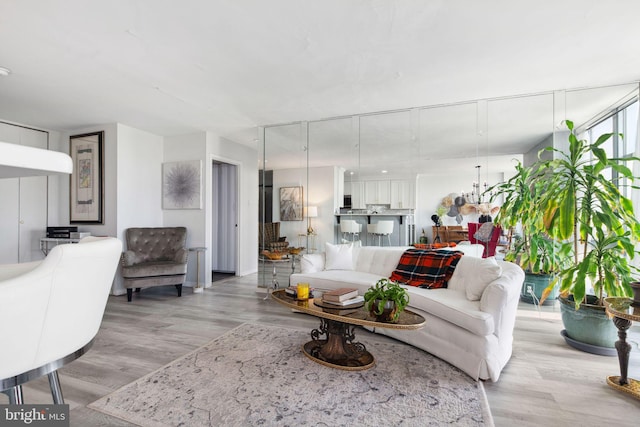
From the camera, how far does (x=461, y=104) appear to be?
4148 mm

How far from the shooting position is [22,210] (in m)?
4.76

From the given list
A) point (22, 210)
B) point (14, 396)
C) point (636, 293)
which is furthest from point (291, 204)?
point (14, 396)

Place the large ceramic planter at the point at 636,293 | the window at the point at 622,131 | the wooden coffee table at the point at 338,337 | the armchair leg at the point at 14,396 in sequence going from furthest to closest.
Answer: the window at the point at 622,131, the wooden coffee table at the point at 338,337, the large ceramic planter at the point at 636,293, the armchair leg at the point at 14,396

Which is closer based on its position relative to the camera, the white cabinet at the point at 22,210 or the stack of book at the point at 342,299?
the stack of book at the point at 342,299

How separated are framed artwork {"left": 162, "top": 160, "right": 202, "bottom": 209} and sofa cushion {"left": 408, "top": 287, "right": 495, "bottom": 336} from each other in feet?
12.3

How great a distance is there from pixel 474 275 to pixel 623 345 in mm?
1010

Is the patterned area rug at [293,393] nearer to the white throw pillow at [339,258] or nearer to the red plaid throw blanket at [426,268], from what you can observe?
the red plaid throw blanket at [426,268]

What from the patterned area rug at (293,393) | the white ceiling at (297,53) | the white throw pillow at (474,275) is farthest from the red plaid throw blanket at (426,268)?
the white ceiling at (297,53)

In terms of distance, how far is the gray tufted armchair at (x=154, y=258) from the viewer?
14.6 ft

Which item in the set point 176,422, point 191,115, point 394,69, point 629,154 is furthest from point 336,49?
point 629,154

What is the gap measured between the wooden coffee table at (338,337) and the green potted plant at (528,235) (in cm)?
200

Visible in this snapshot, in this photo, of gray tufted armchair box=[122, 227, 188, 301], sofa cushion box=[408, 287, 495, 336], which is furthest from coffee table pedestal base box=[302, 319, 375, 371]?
gray tufted armchair box=[122, 227, 188, 301]

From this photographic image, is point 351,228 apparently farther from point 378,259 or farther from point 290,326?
point 290,326

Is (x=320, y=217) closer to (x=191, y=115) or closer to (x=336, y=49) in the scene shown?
(x=191, y=115)
